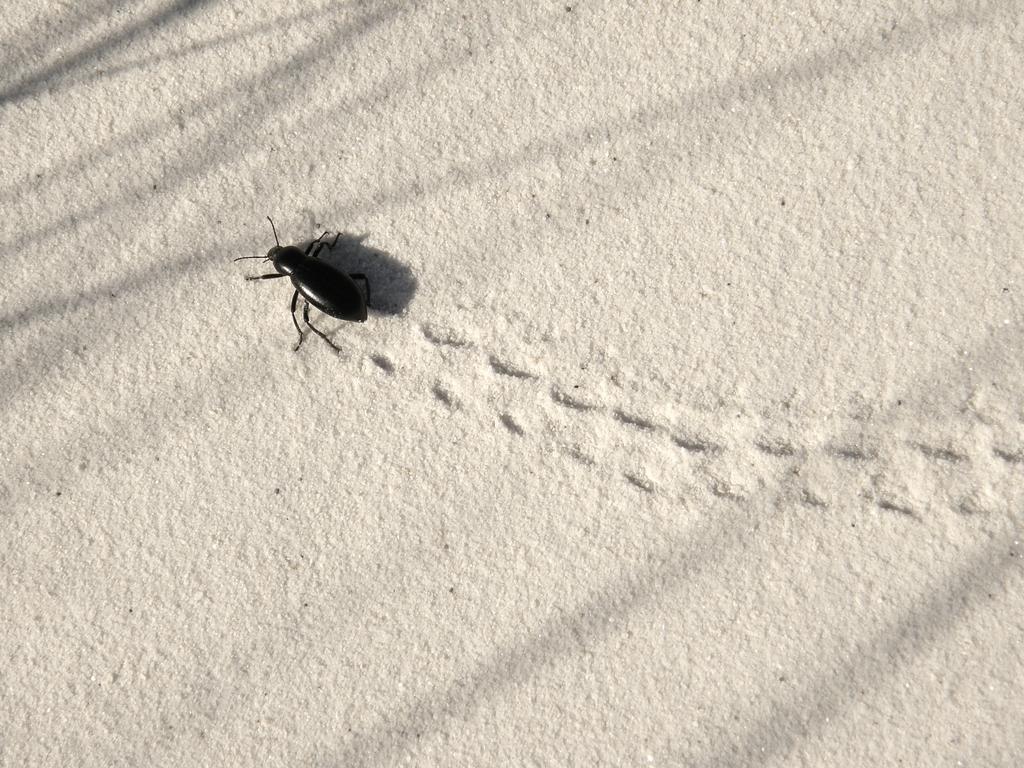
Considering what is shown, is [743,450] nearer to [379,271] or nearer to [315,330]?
[379,271]

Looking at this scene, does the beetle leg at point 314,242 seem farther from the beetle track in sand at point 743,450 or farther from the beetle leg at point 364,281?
the beetle track in sand at point 743,450

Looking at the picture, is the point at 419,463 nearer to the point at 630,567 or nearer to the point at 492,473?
the point at 492,473

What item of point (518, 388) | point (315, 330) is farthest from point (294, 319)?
point (518, 388)

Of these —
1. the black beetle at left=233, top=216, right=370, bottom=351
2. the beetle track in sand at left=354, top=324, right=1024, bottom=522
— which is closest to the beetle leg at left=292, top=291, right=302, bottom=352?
the black beetle at left=233, top=216, right=370, bottom=351

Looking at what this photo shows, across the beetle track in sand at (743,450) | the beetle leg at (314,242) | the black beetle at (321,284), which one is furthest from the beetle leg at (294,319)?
the beetle track in sand at (743,450)

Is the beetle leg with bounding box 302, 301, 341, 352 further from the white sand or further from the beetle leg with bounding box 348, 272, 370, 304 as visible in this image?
the beetle leg with bounding box 348, 272, 370, 304

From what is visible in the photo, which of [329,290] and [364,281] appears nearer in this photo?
[329,290]
